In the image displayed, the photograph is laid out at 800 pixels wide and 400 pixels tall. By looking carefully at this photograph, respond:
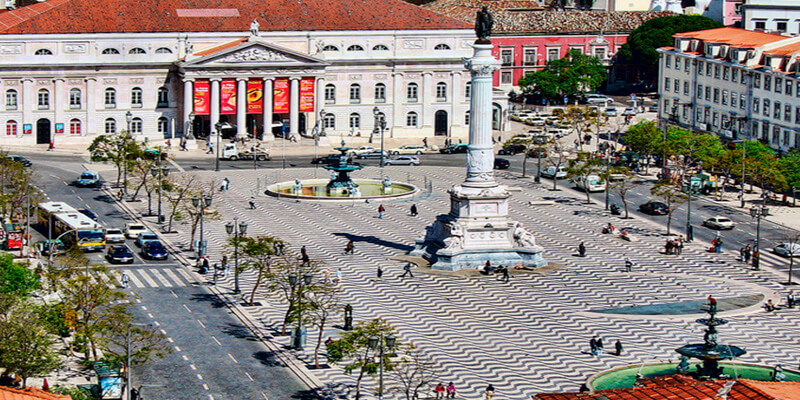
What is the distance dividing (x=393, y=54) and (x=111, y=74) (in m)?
34.7

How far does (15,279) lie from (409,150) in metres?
86.5

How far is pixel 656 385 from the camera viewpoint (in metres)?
60.9

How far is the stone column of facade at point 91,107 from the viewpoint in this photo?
17912 centimetres

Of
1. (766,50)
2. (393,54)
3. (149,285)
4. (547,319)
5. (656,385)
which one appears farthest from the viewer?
(393,54)

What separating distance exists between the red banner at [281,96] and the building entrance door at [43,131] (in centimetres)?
2643

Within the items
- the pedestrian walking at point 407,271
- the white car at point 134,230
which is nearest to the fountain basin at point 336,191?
the white car at point 134,230

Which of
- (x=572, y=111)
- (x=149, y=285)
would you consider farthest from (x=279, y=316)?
(x=572, y=111)

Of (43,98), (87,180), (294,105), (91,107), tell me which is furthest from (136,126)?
(87,180)

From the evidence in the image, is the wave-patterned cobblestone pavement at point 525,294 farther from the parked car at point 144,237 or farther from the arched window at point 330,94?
the arched window at point 330,94

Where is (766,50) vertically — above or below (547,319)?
above

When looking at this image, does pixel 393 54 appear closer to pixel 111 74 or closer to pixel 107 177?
pixel 111 74

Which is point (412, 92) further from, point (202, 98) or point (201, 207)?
point (201, 207)

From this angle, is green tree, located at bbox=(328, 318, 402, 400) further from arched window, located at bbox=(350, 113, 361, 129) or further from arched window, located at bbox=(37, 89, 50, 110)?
arched window, located at bbox=(350, 113, 361, 129)

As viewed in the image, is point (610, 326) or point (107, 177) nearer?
point (610, 326)
